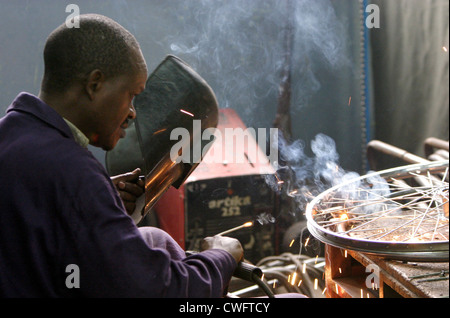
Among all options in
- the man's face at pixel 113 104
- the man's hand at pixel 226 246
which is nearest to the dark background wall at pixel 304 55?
the man's face at pixel 113 104

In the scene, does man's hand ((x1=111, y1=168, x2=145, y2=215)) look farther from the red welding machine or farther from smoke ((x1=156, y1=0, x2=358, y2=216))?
smoke ((x1=156, y1=0, x2=358, y2=216))

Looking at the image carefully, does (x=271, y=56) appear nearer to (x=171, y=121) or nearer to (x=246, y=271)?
(x=171, y=121)

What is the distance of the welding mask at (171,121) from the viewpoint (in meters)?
1.80

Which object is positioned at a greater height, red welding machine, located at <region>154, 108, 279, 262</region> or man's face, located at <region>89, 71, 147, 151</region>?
man's face, located at <region>89, 71, 147, 151</region>

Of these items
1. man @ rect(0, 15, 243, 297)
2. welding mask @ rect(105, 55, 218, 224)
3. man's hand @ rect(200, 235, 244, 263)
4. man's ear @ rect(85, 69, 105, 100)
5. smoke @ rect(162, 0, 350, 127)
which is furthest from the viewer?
smoke @ rect(162, 0, 350, 127)

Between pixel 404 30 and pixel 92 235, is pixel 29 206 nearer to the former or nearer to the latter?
pixel 92 235

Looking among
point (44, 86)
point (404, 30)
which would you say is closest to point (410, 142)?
point (404, 30)

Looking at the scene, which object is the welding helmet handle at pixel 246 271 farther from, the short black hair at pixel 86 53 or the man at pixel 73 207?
the short black hair at pixel 86 53

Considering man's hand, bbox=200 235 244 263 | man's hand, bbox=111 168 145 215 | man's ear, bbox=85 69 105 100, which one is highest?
man's ear, bbox=85 69 105 100

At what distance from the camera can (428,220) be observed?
1937mm

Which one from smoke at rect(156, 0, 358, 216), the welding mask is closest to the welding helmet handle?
the welding mask

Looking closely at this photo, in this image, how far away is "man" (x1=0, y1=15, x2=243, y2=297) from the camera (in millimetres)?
1226

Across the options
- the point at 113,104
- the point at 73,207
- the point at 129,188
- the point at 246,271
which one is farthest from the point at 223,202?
the point at 73,207

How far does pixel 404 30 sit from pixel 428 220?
2.81 metres
